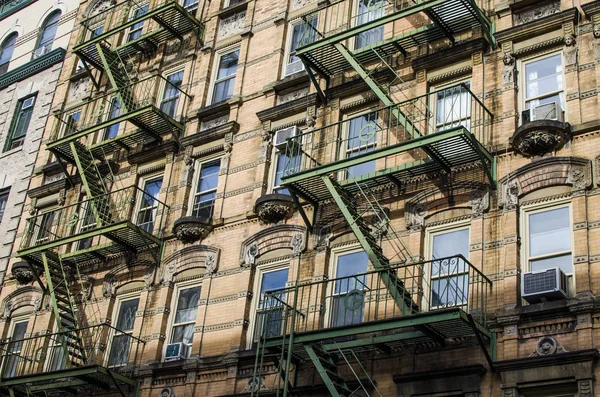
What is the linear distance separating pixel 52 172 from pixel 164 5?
5.79m

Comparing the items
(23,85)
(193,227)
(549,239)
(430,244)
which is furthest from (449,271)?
(23,85)

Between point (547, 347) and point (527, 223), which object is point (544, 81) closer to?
point (527, 223)

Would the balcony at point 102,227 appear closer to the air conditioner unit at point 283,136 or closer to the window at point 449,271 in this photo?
the air conditioner unit at point 283,136

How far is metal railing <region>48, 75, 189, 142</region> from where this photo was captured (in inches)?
950

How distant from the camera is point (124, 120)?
2356 cm

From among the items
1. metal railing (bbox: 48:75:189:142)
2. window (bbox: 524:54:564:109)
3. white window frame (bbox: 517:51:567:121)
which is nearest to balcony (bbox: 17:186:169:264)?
metal railing (bbox: 48:75:189:142)

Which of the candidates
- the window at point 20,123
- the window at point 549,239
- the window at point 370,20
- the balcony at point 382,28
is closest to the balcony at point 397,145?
the window at point 549,239

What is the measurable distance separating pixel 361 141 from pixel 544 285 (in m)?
6.27

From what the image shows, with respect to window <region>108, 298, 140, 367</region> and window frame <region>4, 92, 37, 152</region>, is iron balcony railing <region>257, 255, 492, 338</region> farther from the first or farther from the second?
window frame <region>4, 92, 37, 152</region>

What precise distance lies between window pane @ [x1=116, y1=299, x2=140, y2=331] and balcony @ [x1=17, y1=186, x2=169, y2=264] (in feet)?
4.19

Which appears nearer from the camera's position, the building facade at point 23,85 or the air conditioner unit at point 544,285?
the air conditioner unit at point 544,285

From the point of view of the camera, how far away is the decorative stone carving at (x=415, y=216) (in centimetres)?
1759

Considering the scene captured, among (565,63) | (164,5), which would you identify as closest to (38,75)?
(164,5)

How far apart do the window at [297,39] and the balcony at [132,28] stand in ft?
10.4
